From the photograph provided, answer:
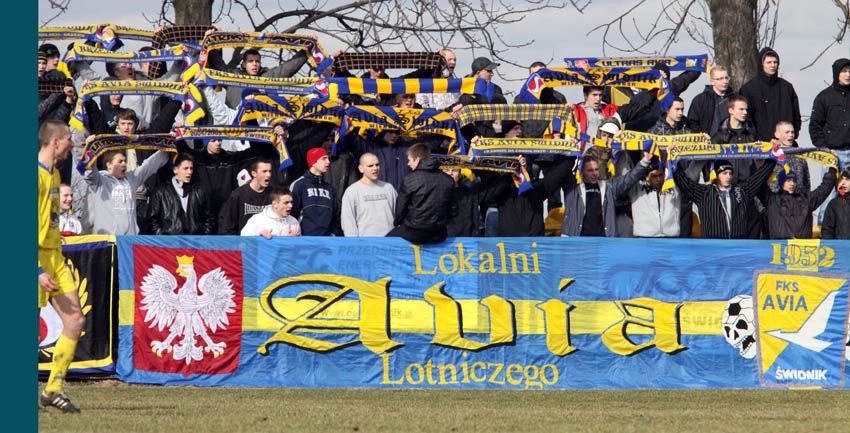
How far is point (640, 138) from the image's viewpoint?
1520 cm

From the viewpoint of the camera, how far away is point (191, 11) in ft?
70.8

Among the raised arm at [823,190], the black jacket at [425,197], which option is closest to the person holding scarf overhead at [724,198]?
the raised arm at [823,190]

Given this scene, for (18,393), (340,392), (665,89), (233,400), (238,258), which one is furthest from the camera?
(665,89)

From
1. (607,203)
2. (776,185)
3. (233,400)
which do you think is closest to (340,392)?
(233,400)

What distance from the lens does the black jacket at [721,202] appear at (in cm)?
1508

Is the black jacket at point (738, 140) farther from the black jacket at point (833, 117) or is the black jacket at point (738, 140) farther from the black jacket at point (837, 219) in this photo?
the black jacket at point (833, 117)

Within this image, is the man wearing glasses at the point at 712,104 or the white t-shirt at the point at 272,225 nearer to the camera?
the white t-shirt at the point at 272,225

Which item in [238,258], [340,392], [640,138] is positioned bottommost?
[340,392]

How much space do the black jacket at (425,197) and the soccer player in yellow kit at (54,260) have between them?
4.30 meters

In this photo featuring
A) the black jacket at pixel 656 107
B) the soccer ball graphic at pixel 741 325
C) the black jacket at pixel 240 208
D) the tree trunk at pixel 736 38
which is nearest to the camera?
the soccer ball graphic at pixel 741 325

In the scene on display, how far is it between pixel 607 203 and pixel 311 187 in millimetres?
3108

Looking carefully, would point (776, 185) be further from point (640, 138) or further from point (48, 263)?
point (48, 263)

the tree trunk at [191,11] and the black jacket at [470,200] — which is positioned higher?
the tree trunk at [191,11]

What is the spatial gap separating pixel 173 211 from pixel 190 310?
119 centimetres
